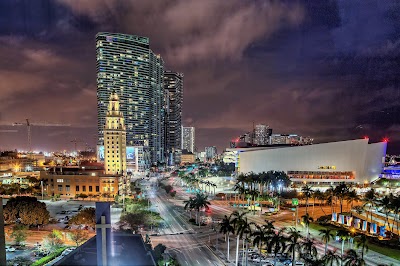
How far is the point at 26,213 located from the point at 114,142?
7030cm

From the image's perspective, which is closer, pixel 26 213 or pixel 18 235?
pixel 18 235

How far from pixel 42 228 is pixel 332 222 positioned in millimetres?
80177

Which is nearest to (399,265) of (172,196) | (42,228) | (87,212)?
(87,212)

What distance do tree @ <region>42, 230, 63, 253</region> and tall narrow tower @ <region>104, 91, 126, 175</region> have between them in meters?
75.6

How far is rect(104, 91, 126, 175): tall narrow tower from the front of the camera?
134 metres

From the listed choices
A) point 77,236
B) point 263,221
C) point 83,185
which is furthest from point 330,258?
point 83,185

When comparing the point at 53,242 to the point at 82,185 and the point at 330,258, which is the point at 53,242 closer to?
the point at 330,258

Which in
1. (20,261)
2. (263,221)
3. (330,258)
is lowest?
(263,221)

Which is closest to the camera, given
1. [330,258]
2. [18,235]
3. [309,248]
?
[330,258]

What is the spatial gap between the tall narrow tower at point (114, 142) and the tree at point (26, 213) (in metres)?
61.0

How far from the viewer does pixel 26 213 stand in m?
67.6

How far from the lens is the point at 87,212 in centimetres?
6725

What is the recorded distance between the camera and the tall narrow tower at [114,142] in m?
134

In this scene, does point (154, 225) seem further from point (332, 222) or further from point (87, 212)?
point (332, 222)
